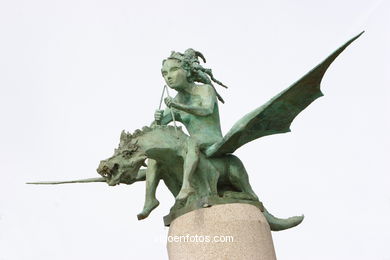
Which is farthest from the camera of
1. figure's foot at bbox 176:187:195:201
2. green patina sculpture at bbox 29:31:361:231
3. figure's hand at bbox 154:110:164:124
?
figure's hand at bbox 154:110:164:124

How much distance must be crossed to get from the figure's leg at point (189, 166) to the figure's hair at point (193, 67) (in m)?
0.83

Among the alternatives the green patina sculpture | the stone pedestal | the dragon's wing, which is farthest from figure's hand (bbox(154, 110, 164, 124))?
the stone pedestal

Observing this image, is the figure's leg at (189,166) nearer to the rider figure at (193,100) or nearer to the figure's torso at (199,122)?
the rider figure at (193,100)

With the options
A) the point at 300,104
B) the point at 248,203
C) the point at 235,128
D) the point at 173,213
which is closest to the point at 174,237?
the point at 173,213

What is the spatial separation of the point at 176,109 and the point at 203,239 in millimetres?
1468

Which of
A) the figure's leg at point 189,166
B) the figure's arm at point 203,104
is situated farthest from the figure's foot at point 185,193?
the figure's arm at point 203,104

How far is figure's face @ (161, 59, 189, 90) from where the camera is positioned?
20.6 feet

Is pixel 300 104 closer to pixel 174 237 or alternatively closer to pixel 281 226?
pixel 281 226

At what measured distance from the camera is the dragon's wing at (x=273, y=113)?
5852 mm

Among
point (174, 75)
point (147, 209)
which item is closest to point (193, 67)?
point (174, 75)

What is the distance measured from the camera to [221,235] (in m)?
5.37

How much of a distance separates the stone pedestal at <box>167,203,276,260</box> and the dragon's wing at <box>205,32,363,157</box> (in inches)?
24.6

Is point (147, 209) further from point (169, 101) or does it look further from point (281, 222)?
point (281, 222)

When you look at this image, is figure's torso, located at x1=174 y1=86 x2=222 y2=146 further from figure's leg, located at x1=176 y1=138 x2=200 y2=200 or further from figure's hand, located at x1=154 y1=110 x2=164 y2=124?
figure's hand, located at x1=154 y1=110 x2=164 y2=124
